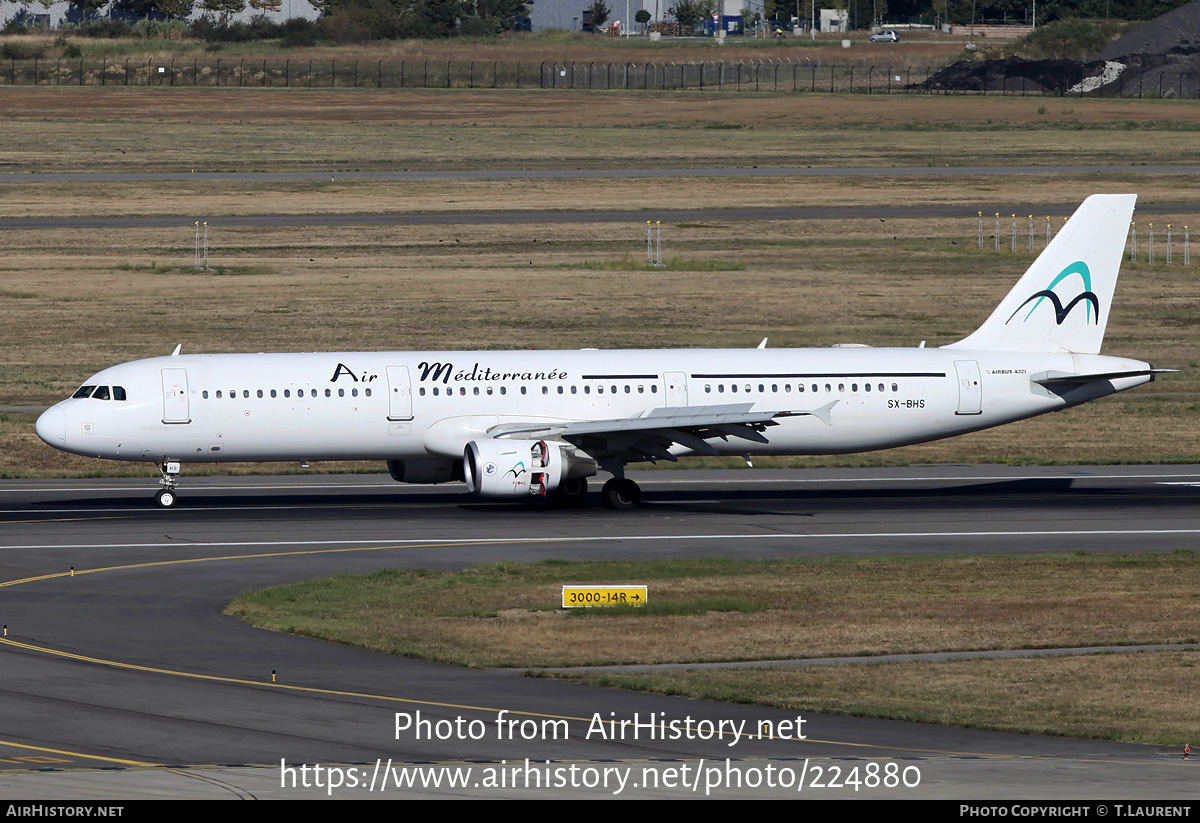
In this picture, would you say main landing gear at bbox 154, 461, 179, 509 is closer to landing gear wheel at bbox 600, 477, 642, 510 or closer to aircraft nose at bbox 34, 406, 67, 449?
aircraft nose at bbox 34, 406, 67, 449

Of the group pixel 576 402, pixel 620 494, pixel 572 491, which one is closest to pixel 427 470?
pixel 572 491

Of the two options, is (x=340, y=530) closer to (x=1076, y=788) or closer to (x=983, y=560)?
(x=983, y=560)

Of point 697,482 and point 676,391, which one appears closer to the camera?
point 676,391

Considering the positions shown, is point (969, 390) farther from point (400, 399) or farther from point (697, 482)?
point (400, 399)

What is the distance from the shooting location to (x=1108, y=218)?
46.5 m

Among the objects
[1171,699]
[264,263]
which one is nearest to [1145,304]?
[264,263]

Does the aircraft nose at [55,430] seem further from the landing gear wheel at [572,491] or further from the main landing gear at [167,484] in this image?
the landing gear wheel at [572,491]

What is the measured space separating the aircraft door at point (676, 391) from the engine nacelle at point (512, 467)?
12.4ft

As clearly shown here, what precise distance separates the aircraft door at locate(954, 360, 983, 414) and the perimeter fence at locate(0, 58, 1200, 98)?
4685 inches

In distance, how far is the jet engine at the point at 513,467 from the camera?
4028 cm

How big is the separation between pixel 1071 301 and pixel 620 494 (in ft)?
46.1

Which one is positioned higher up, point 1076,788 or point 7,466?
point 1076,788

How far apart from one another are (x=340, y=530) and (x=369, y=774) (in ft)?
69.5

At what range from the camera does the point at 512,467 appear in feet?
133
